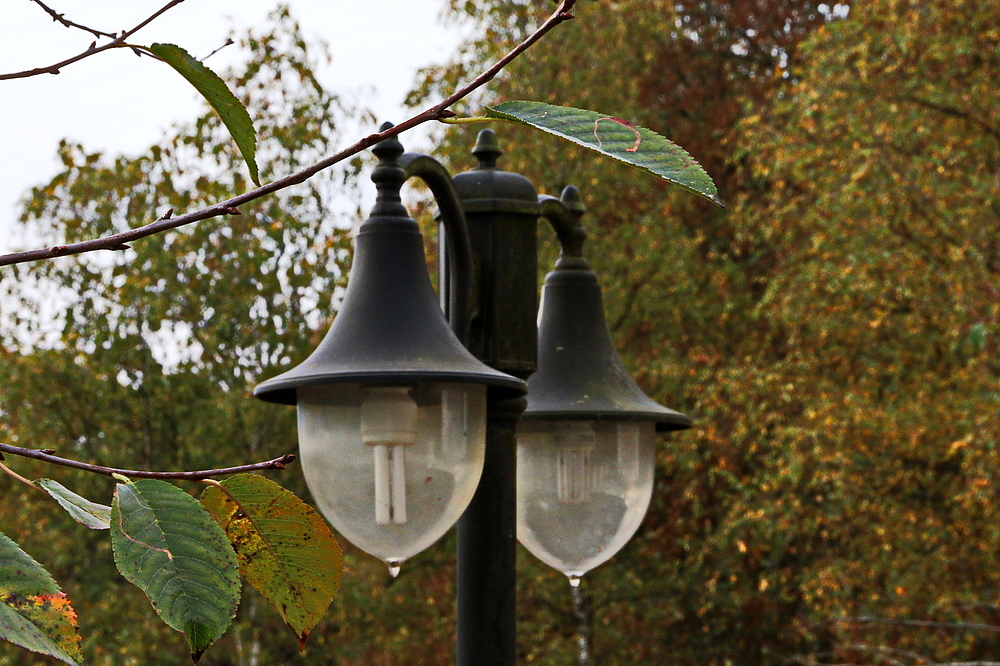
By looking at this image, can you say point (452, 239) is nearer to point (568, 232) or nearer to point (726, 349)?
point (568, 232)

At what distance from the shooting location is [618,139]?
60 cm

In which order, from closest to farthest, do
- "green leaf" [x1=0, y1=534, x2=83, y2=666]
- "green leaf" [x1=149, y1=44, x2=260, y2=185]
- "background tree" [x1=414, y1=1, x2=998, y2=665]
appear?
"green leaf" [x1=0, y1=534, x2=83, y2=666], "green leaf" [x1=149, y1=44, x2=260, y2=185], "background tree" [x1=414, y1=1, x2=998, y2=665]

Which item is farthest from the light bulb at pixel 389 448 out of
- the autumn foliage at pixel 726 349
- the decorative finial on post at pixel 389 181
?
the autumn foliage at pixel 726 349

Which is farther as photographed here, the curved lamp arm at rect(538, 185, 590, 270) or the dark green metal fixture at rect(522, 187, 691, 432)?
the curved lamp arm at rect(538, 185, 590, 270)

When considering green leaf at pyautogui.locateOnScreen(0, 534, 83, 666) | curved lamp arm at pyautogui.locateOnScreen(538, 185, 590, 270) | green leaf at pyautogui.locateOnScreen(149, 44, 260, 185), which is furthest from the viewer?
curved lamp arm at pyautogui.locateOnScreen(538, 185, 590, 270)

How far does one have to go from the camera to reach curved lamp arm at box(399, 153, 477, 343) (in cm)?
228

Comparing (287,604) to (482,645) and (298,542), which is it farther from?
(482,645)

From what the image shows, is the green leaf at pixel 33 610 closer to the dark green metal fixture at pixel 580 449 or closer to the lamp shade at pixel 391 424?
the lamp shade at pixel 391 424

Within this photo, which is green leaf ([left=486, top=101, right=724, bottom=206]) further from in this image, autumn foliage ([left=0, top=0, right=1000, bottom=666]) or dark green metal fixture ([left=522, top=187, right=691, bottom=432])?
autumn foliage ([left=0, top=0, right=1000, bottom=666])

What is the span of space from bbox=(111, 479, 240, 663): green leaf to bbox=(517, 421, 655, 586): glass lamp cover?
2.05 m

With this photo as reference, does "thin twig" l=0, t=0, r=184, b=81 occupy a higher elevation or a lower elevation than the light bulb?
higher

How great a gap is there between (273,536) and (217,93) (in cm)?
23

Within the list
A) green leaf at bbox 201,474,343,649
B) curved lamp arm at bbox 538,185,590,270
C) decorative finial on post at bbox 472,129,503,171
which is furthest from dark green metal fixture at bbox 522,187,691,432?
green leaf at bbox 201,474,343,649

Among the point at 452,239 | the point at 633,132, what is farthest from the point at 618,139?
the point at 452,239
